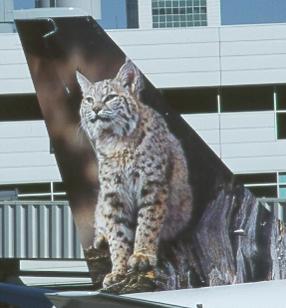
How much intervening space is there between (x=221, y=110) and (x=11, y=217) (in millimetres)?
17932

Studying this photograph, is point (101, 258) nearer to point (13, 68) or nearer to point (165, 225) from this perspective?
point (165, 225)

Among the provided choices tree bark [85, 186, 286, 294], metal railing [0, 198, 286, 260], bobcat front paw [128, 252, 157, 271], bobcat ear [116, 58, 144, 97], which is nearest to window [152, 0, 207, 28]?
metal railing [0, 198, 286, 260]

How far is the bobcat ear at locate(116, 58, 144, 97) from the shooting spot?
8688 millimetres

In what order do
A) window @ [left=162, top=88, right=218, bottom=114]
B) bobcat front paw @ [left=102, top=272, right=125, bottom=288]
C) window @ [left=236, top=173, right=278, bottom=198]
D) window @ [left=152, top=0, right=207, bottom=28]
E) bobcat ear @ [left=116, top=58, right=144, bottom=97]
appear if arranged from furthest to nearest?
window @ [left=152, top=0, right=207, bottom=28] → window @ [left=236, top=173, right=278, bottom=198] → window @ [left=162, top=88, right=218, bottom=114] → bobcat ear @ [left=116, top=58, right=144, bottom=97] → bobcat front paw @ [left=102, top=272, right=125, bottom=288]

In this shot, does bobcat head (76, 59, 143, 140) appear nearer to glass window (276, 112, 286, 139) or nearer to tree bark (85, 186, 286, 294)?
tree bark (85, 186, 286, 294)

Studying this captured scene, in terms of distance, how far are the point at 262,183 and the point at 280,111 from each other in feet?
12.3

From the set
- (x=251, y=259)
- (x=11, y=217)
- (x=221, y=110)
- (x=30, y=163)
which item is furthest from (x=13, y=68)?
(x=251, y=259)

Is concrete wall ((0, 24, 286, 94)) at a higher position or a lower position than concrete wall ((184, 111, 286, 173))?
higher

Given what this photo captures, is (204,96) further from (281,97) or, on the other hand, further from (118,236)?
(118,236)

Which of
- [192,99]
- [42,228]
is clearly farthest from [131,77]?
[192,99]

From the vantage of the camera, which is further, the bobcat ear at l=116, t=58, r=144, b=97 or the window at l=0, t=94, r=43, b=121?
the window at l=0, t=94, r=43, b=121

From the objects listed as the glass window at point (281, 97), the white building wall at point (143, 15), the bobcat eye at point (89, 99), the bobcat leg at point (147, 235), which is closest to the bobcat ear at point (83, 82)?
the bobcat eye at point (89, 99)

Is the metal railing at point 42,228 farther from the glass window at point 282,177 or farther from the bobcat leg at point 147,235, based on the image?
the glass window at point 282,177

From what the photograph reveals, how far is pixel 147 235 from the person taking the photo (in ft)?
28.1
